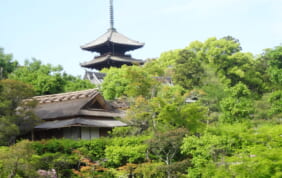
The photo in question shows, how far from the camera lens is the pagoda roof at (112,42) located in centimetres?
4100

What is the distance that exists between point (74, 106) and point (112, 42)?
818 inches

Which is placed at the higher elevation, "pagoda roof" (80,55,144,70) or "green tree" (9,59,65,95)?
"pagoda roof" (80,55,144,70)

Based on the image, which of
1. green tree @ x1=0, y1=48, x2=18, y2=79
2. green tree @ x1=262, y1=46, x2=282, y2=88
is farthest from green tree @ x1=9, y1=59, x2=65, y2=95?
green tree @ x1=262, y1=46, x2=282, y2=88

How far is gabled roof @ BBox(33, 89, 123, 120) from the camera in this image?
20.2m

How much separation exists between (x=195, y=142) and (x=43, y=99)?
452 inches

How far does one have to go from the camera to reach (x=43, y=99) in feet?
73.3

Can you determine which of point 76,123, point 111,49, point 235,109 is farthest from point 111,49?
point 76,123

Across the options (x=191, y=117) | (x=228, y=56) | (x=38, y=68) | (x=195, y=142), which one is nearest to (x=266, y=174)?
(x=195, y=142)

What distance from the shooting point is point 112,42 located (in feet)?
133

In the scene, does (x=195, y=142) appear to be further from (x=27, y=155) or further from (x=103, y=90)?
(x=103, y=90)

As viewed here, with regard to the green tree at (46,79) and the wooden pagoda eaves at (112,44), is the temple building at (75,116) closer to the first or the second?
the green tree at (46,79)

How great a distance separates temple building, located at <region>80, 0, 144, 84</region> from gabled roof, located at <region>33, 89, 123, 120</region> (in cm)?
1815

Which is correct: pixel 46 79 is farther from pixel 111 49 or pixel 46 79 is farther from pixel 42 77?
pixel 111 49

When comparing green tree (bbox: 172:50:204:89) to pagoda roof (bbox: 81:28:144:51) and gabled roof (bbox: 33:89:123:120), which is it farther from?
pagoda roof (bbox: 81:28:144:51)
